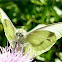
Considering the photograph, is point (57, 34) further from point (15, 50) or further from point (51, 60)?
point (51, 60)

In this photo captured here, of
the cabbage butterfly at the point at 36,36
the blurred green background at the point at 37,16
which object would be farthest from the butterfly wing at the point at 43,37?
the blurred green background at the point at 37,16

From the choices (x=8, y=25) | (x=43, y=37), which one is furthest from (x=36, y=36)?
(x=8, y=25)

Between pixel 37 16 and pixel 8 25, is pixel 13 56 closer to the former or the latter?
pixel 8 25

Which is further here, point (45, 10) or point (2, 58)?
point (45, 10)

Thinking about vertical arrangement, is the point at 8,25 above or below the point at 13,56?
above

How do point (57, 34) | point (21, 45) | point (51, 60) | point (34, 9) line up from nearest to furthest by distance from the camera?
1. point (57, 34)
2. point (21, 45)
3. point (51, 60)
4. point (34, 9)

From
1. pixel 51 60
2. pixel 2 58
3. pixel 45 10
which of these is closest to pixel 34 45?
pixel 2 58

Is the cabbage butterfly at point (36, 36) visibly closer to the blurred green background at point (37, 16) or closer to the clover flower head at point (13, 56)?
the clover flower head at point (13, 56)
